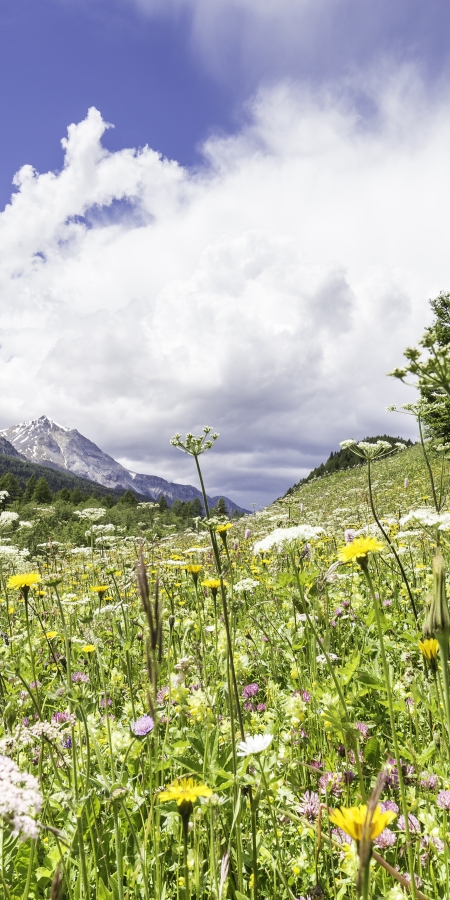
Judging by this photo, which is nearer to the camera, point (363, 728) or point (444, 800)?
point (444, 800)

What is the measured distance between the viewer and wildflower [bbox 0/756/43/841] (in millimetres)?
1176

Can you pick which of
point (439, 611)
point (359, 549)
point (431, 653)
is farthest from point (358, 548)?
point (439, 611)

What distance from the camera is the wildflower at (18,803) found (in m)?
1.18

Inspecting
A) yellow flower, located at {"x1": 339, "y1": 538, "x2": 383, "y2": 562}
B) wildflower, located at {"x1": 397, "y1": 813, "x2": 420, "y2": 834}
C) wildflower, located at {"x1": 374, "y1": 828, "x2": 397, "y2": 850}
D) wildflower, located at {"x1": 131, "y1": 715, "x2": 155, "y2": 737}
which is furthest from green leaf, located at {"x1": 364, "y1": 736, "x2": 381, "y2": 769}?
yellow flower, located at {"x1": 339, "y1": 538, "x2": 383, "y2": 562}

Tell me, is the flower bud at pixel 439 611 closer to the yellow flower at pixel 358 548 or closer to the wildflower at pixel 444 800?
the yellow flower at pixel 358 548

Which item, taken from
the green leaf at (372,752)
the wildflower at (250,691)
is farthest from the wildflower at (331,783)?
the wildflower at (250,691)

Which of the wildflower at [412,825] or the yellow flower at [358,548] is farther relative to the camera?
the wildflower at [412,825]

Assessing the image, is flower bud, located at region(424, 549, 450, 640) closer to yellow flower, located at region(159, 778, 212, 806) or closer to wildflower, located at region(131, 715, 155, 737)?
yellow flower, located at region(159, 778, 212, 806)

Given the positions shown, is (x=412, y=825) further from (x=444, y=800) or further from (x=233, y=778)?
(x=233, y=778)

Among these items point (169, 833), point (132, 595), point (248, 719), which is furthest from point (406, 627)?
point (132, 595)

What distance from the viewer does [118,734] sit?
2.75 meters

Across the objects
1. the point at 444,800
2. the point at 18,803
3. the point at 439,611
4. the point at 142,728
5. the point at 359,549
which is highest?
the point at 359,549

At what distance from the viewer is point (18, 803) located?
4.02 feet

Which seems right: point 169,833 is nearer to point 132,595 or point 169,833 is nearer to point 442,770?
point 442,770
